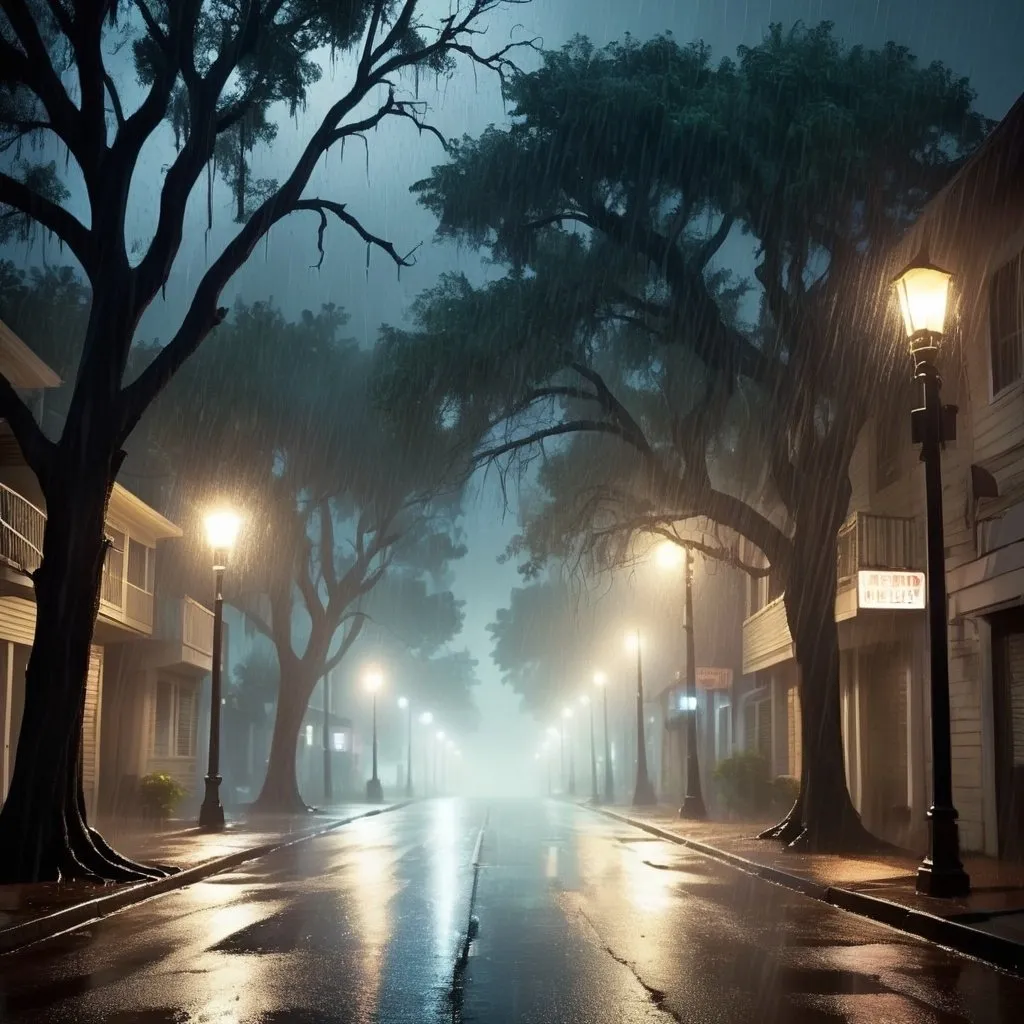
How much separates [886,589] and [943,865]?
785 cm

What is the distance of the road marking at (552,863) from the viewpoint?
18.3 m

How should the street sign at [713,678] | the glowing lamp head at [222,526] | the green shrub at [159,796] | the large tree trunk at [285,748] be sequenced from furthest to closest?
the large tree trunk at [285,748] < the street sign at [713,678] < the green shrub at [159,796] < the glowing lamp head at [222,526]

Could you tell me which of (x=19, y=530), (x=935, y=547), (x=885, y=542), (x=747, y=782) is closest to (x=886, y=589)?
(x=885, y=542)

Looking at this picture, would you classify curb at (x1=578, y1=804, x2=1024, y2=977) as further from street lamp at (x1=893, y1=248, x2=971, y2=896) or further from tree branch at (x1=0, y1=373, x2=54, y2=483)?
tree branch at (x1=0, y1=373, x2=54, y2=483)

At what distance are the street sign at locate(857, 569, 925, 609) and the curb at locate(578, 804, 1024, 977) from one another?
4181 mm

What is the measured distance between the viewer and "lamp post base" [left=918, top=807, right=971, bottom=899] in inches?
534

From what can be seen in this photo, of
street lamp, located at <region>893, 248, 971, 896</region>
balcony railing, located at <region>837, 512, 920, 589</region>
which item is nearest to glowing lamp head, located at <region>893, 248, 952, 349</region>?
street lamp, located at <region>893, 248, 971, 896</region>

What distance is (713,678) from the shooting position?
1604 inches

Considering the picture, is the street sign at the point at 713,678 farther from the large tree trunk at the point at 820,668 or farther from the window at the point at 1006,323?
the window at the point at 1006,323

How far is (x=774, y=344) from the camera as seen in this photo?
23.1 meters

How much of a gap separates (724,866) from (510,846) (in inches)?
235

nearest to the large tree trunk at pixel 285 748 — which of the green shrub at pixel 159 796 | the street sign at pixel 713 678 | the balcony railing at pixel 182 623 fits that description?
the balcony railing at pixel 182 623

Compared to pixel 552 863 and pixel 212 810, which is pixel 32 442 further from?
pixel 212 810

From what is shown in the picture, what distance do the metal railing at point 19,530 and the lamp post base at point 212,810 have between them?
606cm
